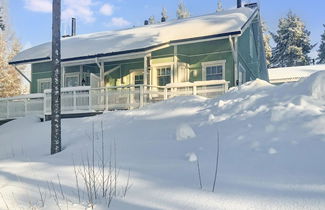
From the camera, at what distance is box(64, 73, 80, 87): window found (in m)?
21.0

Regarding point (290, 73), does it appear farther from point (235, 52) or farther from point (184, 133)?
point (184, 133)

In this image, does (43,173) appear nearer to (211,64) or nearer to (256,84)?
(256,84)

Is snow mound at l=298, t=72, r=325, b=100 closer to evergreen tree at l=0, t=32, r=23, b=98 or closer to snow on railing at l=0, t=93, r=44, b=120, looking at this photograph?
snow on railing at l=0, t=93, r=44, b=120

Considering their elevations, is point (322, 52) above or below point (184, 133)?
above

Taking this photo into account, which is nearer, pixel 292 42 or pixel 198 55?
pixel 198 55

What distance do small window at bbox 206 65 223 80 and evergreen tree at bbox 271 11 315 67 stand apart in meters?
32.7

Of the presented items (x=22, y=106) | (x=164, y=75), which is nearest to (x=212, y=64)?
(x=164, y=75)

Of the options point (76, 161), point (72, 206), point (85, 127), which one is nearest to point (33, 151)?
point (85, 127)

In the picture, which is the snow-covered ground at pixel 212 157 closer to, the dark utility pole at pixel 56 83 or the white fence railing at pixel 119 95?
the dark utility pole at pixel 56 83

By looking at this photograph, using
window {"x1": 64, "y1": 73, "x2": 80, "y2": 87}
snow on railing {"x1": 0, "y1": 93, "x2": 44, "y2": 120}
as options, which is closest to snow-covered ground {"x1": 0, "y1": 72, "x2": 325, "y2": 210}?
snow on railing {"x1": 0, "y1": 93, "x2": 44, "y2": 120}

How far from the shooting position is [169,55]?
17.9 m

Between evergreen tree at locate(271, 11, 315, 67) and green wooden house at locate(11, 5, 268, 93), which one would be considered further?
evergreen tree at locate(271, 11, 315, 67)

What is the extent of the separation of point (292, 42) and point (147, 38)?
3437 centimetres

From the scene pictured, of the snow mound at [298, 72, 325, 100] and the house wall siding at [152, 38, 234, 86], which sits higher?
the house wall siding at [152, 38, 234, 86]
